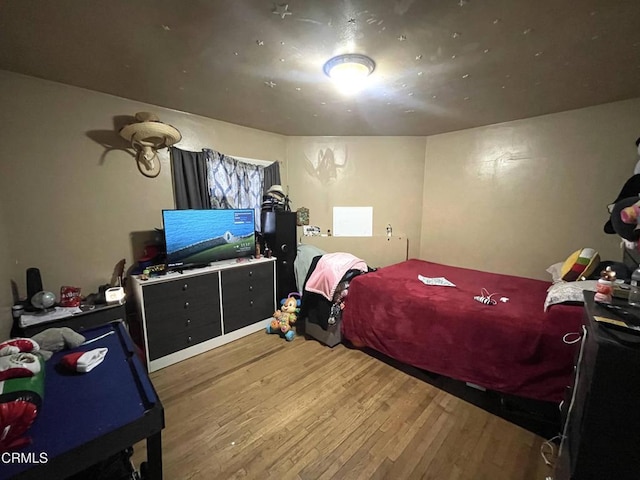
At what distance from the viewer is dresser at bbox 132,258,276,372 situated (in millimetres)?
2262

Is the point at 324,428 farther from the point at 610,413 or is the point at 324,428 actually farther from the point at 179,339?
the point at 179,339

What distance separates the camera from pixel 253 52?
160 cm

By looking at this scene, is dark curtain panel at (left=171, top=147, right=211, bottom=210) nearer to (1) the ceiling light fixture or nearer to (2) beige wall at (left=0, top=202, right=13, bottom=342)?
(2) beige wall at (left=0, top=202, right=13, bottom=342)

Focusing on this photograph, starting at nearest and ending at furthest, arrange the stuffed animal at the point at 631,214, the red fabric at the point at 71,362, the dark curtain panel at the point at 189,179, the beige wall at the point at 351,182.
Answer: the red fabric at the point at 71,362 < the stuffed animal at the point at 631,214 < the beige wall at the point at 351,182 < the dark curtain panel at the point at 189,179

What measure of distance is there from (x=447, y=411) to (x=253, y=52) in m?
2.78

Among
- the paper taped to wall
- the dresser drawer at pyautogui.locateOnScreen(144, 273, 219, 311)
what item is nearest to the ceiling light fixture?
the paper taped to wall

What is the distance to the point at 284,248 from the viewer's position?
3174 millimetres

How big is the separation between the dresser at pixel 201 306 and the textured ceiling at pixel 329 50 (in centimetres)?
166

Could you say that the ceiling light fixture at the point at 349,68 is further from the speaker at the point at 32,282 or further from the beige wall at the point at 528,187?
the speaker at the point at 32,282

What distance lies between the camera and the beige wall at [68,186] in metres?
1.97

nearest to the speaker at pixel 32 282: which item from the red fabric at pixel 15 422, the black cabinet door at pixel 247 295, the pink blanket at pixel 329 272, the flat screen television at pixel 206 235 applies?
the flat screen television at pixel 206 235

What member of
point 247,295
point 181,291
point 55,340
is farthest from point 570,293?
point 181,291

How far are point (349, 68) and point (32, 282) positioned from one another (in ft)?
9.20

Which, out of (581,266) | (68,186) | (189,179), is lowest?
(581,266)
